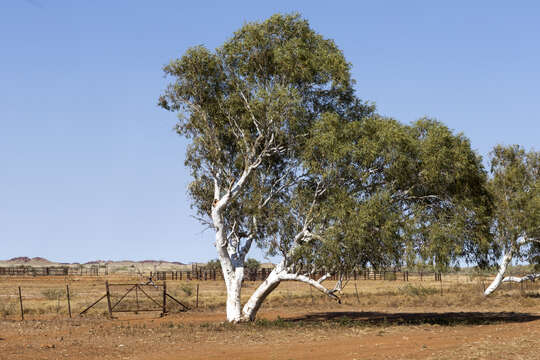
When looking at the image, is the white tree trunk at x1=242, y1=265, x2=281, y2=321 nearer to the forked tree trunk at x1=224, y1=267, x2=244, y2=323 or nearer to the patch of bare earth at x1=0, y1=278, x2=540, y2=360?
the forked tree trunk at x1=224, y1=267, x2=244, y2=323

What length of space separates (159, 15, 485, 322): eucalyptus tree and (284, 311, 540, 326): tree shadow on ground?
4.45m

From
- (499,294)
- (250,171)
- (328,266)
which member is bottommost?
(499,294)

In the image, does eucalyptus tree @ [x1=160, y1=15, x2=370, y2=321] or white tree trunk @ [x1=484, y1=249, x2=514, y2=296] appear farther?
white tree trunk @ [x1=484, y1=249, x2=514, y2=296]

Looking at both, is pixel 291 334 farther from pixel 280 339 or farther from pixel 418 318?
pixel 418 318

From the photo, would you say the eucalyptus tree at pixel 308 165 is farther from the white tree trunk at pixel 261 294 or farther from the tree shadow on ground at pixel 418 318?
the tree shadow on ground at pixel 418 318

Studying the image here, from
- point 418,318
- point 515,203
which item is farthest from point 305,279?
point 515,203

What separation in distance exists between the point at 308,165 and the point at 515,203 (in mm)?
26453

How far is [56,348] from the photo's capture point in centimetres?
2508

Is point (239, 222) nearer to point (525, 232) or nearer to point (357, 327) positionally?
point (357, 327)

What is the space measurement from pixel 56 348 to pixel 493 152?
42328mm

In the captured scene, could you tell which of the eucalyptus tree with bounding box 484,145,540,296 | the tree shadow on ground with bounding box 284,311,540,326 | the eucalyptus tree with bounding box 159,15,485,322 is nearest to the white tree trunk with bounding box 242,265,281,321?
the eucalyptus tree with bounding box 159,15,485,322

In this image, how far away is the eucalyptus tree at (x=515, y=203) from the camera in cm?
4922

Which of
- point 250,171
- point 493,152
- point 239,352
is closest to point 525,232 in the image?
point 493,152

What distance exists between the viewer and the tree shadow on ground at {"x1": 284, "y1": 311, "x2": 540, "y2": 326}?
34.2 m
